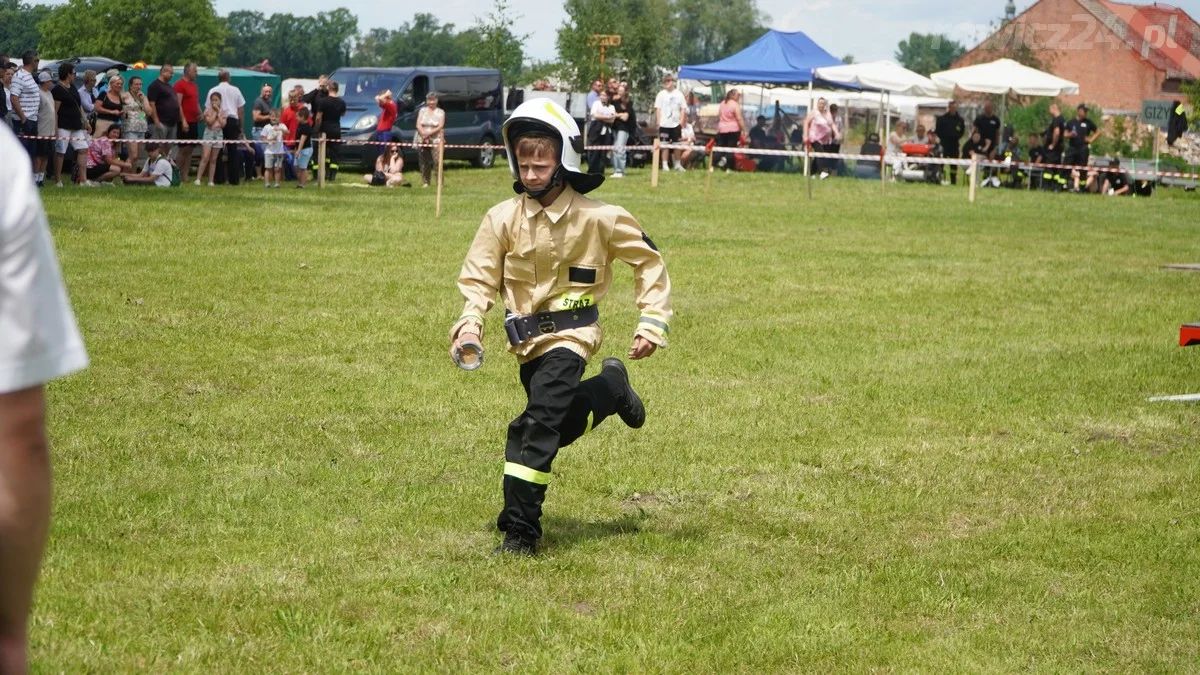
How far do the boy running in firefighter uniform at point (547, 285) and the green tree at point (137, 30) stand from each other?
94.5m

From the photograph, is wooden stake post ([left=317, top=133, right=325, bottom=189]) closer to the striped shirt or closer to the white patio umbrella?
the striped shirt

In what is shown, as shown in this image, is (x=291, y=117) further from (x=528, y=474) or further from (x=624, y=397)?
(x=528, y=474)

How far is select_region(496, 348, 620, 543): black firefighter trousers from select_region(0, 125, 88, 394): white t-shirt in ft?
13.4

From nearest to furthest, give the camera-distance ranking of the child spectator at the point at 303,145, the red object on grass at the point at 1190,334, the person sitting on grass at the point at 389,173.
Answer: the red object on grass at the point at 1190,334 → the child spectator at the point at 303,145 → the person sitting on grass at the point at 389,173

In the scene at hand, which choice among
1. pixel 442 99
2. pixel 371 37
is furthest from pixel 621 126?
pixel 371 37

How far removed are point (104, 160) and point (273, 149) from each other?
9.76ft

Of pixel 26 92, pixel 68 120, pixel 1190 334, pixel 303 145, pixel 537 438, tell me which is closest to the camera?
pixel 537 438

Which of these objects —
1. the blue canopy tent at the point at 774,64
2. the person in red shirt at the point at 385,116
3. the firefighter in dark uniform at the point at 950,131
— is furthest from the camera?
the blue canopy tent at the point at 774,64

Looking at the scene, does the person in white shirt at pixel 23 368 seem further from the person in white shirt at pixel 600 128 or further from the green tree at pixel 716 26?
the green tree at pixel 716 26

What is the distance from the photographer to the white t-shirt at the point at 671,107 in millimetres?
31375

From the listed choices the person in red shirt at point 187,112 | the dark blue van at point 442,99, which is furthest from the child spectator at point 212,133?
the dark blue van at point 442,99

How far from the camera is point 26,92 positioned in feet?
67.7

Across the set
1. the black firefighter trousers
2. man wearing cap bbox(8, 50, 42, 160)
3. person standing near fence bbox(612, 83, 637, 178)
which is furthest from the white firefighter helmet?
person standing near fence bbox(612, 83, 637, 178)

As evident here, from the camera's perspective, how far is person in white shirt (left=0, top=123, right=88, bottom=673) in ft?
5.43
